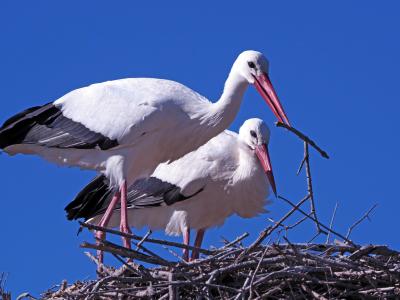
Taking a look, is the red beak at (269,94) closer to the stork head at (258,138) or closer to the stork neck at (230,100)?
the stork neck at (230,100)

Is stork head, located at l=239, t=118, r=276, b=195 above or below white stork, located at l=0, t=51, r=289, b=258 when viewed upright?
above

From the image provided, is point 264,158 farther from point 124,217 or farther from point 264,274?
point 264,274

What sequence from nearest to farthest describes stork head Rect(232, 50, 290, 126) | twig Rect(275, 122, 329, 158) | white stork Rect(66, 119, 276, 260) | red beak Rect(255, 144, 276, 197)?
1. twig Rect(275, 122, 329, 158)
2. stork head Rect(232, 50, 290, 126)
3. red beak Rect(255, 144, 276, 197)
4. white stork Rect(66, 119, 276, 260)

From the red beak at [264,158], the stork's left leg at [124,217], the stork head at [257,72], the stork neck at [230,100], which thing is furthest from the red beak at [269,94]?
the stork's left leg at [124,217]

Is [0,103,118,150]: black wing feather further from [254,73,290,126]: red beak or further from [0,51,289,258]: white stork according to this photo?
[254,73,290,126]: red beak

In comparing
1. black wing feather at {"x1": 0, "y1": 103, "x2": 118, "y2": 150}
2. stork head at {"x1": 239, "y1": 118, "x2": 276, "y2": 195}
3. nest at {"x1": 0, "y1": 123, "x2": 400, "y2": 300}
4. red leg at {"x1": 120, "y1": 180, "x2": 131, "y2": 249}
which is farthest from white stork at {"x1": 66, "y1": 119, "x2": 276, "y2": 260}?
nest at {"x1": 0, "y1": 123, "x2": 400, "y2": 300}

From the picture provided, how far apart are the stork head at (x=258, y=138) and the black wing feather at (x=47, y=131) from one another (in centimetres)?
221

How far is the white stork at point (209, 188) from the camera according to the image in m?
14.3

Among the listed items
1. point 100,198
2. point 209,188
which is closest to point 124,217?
point 100,198

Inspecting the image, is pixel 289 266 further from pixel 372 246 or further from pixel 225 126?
pixel 225 126

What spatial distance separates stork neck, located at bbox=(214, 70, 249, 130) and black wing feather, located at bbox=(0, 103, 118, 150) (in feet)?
3.99

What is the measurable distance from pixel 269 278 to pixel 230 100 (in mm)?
3268

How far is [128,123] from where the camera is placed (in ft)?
41.1

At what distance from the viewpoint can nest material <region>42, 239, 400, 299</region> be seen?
32.5ft
